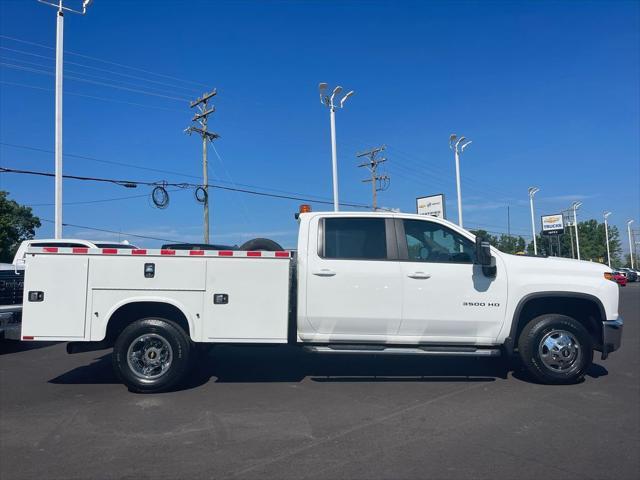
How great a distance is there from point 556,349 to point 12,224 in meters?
48.4

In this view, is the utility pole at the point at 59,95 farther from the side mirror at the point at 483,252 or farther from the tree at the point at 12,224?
the tree at the point at 12,224

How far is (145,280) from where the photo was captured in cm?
596

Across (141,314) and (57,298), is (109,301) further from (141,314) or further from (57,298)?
(57,298)

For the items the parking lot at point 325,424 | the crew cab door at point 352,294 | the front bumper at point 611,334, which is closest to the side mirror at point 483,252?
the crew cab door at point 352,294

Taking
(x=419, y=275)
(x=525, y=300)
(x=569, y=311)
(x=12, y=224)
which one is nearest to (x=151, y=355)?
(x=419, y=275)

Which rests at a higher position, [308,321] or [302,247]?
[302,247]

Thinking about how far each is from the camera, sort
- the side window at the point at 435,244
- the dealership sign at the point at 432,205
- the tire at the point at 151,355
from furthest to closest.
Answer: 1. the dealership sign at the point at 432,205
2. the side window at the point at 435,244
3. the tire at the point at 151,355

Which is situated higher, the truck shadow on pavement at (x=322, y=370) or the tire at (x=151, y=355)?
the tire at (x=151, y=355)

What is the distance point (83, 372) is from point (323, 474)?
4827mm

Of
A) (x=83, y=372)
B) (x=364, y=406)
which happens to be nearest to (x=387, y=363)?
(x=364, y=406)

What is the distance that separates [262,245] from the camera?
24.1ft

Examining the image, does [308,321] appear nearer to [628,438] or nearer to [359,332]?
[359,332]

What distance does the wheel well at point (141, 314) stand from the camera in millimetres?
6148

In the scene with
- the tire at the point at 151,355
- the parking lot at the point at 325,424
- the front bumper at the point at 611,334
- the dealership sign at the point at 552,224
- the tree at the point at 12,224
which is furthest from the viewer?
the dealership sign at the point at 552,224
